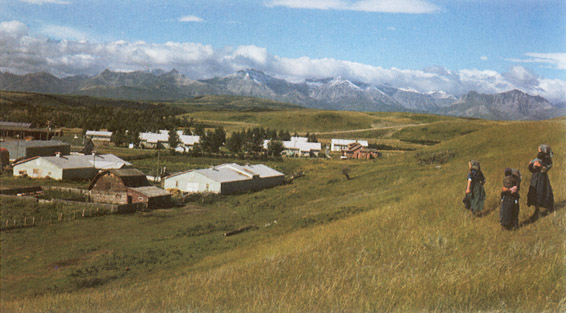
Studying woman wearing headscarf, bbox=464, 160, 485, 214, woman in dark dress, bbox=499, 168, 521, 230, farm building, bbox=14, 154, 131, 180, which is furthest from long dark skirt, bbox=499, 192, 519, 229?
farm building, bbox=14, 154, 131, 180

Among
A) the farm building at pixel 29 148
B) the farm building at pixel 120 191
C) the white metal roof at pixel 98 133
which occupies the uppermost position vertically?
the white metal roof at pixel 98 133

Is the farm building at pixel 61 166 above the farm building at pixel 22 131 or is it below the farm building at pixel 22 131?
below

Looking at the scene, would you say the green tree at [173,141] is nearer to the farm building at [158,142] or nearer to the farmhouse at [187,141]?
the farm building at [158,142]

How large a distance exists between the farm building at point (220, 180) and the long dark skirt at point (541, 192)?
160ft

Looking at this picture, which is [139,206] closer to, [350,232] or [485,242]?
[350,232]

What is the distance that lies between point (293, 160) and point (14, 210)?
68.5 meters

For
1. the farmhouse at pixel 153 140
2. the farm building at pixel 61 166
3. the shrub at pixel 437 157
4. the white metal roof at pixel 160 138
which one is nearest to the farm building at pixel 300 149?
the white metal roof at pixel 160 138

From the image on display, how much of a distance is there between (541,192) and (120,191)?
47.7m

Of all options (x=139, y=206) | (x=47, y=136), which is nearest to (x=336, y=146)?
(x=47, y=136)

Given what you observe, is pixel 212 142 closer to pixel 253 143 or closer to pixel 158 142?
pixel 253 143

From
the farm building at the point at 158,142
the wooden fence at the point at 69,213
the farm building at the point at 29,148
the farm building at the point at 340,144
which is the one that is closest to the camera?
the wooden fence at the point at 69,213

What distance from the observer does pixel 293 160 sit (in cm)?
10475

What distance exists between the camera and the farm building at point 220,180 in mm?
59594

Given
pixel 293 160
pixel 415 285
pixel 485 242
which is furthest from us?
pixel 293 160
